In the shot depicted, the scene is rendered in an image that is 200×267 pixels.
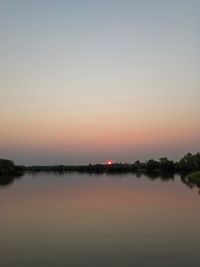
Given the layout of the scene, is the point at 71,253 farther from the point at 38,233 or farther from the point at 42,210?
Result: the point at 42,210

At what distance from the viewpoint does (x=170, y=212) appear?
3541 cm

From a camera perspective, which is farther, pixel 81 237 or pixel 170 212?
pixel 170 212

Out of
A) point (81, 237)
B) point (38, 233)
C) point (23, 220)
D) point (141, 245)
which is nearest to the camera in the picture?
point (141, 245)

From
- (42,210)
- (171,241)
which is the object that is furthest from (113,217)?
(171,241)

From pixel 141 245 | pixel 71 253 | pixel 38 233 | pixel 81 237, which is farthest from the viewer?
pixel 38 233

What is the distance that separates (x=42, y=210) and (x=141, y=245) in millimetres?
17243

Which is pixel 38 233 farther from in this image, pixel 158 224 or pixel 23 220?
pixel 158 224

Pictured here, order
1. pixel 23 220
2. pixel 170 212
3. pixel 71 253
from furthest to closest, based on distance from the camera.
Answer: pixel 170 212
pixel 23 220
pixel 71 253

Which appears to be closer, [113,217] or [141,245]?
[141,245]

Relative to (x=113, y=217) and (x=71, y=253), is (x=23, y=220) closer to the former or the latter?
(x=113, y=217)

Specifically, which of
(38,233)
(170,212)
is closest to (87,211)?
(170,212)

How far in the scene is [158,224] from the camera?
28.2 metres

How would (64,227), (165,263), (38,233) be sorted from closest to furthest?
(165,263), (38,233), (64,227)

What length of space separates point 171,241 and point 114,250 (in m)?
3.72
